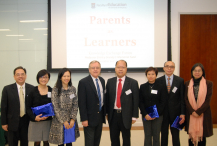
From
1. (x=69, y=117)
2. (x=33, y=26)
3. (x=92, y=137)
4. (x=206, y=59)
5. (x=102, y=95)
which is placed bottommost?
(x=92, y=137)

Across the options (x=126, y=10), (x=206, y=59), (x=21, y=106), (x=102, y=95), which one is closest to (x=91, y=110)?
(x=102, y=95)

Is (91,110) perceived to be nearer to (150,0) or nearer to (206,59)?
(150,0)

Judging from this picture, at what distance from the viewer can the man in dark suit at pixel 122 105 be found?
8.20 feet

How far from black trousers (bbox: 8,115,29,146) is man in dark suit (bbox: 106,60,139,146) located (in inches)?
54.0

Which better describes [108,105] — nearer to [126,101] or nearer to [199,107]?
[126,101]

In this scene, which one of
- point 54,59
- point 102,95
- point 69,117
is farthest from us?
point 54,59

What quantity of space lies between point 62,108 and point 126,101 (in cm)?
95

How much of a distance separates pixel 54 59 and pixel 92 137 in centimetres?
259

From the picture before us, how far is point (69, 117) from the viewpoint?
2.43 meters

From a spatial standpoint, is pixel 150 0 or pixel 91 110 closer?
pixel 91 110

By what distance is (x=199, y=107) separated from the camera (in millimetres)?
2660

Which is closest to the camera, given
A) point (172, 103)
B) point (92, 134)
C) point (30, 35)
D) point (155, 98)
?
point (92, 134)

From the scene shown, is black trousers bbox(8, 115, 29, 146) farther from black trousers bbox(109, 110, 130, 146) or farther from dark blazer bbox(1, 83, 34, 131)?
black trousers bbox(109, 110, 130, 146)

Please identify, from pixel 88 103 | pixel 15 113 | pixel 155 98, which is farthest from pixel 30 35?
pixel 155 98
